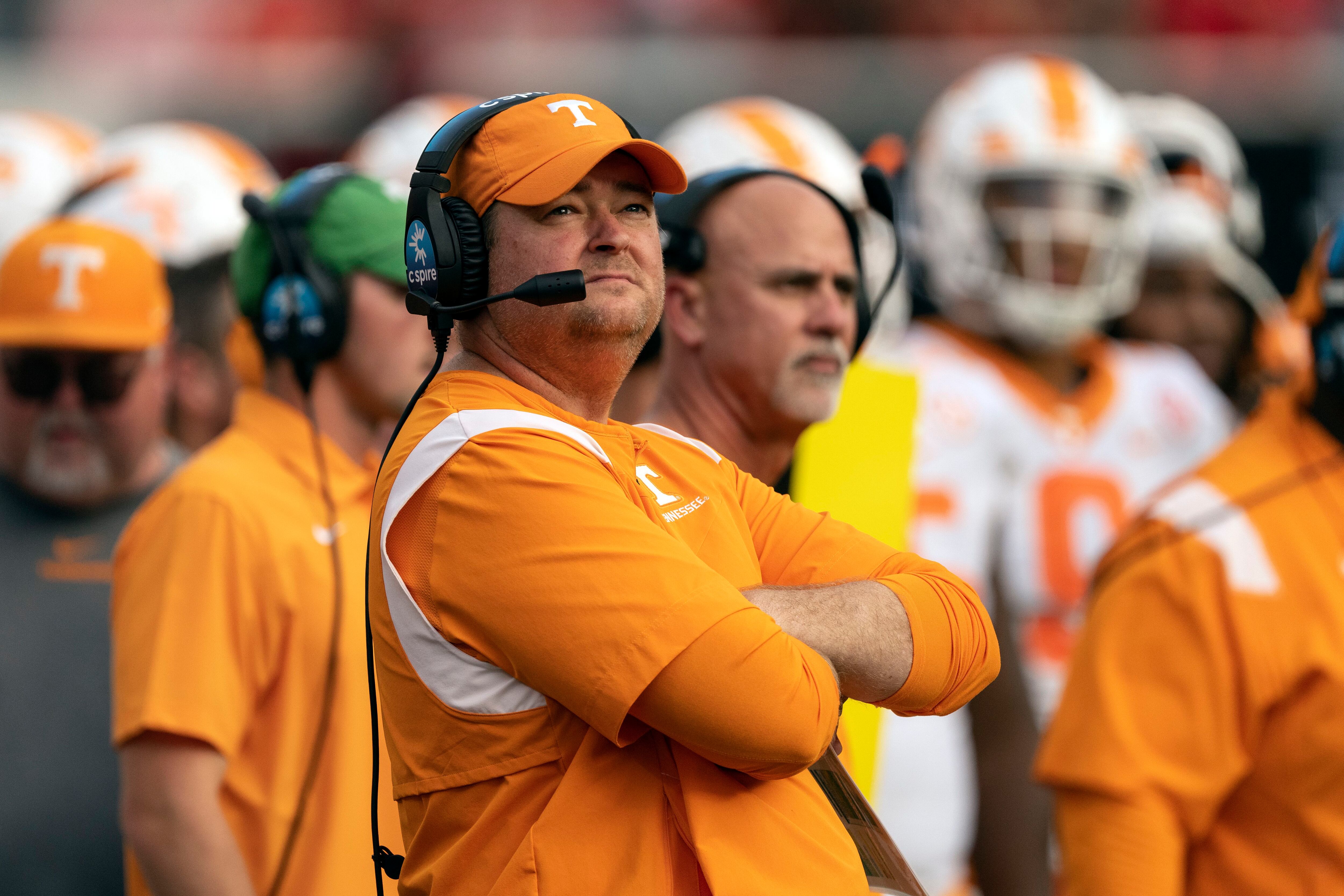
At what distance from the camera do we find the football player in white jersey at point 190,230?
521 centimetres

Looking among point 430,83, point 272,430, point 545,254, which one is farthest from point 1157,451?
point 430,83

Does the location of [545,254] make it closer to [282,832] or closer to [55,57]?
[282,832]

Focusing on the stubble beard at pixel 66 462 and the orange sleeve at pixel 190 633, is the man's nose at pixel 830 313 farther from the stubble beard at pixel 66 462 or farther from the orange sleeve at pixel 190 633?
the stubble beard at pixel 66 462

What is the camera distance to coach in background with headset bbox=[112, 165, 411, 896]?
116 inches

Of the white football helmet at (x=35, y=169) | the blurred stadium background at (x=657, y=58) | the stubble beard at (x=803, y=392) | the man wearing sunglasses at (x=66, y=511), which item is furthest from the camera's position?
the blurred stadium background at (x=657, y=58)

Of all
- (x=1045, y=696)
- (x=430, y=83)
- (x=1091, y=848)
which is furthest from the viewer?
(x=430, y=83)

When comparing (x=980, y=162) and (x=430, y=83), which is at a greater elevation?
(x=980, y=162)

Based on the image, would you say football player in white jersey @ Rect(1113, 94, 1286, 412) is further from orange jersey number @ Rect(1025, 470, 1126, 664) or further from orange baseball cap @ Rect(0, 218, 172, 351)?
orange baseball cap @ Rect(0, 218, 172, 351)

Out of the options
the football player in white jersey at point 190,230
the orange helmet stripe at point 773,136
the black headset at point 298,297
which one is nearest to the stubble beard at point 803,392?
the black headset at point 298,297

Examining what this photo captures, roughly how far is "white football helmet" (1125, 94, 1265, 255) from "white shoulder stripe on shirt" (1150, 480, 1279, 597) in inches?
174

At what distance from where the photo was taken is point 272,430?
133 inches

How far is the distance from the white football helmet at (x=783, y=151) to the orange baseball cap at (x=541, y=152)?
10.1 ft

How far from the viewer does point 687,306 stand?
10.8 ft

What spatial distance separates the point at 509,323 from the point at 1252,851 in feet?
6.44
